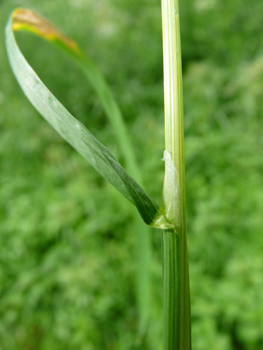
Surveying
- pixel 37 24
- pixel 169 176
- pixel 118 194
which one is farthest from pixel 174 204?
pixel 118 194

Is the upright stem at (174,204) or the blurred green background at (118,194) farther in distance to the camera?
the blurred green background at (118,194)

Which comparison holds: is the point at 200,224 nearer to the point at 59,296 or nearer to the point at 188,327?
the point at 59,296

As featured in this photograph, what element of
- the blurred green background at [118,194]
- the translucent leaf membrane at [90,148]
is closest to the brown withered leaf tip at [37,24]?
the translucent leaf membrane at [90,148]

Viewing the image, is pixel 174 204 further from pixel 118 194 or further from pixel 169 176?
pixel 118 194

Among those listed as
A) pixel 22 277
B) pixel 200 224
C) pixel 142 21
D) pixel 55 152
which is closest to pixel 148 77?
pixel 142 21

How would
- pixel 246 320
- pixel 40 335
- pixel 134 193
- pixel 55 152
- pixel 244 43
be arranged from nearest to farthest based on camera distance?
pixel 134 193 < pixel 246 320 < pixel 40 335 < pixel 55 152 < pixel 244 43

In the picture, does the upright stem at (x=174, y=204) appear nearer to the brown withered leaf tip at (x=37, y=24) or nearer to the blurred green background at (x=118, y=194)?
the brown withered leaf tip at (x=37, y=24)
